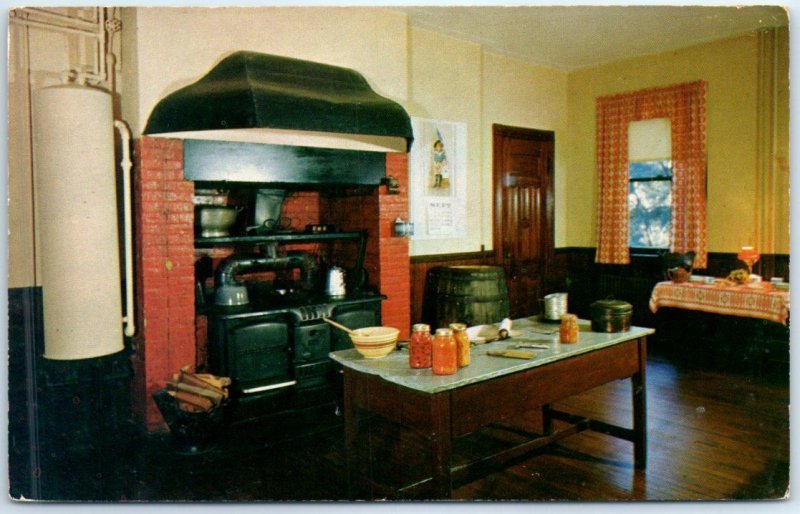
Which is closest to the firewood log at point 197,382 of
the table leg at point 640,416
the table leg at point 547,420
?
the table leg at point 547,420

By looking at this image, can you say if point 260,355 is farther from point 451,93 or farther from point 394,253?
point 451,93

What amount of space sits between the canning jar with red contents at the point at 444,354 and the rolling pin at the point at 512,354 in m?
0.35

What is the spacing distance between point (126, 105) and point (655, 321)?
17.0ft

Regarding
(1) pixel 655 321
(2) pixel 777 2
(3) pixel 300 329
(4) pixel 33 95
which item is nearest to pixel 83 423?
(3) pixel 300 329

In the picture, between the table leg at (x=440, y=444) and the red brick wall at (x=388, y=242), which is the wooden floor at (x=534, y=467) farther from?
the red brick wall at (x=388, y=242)

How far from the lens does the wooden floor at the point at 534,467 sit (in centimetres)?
297

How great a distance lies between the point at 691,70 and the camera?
5961 millimetres

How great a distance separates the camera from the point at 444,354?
92.0 inches

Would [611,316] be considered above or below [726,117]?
below

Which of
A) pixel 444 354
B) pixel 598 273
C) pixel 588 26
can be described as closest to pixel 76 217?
pixel 444 354

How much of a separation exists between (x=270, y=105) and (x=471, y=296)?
2.45 meters

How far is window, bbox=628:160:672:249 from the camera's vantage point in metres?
6.27

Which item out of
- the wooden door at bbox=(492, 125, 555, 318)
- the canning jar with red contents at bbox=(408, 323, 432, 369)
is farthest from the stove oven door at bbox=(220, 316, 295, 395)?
the wooden door at bbox=(492, 125, 555, 318)

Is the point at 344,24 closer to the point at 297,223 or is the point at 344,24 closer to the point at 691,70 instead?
the point at 297,223
